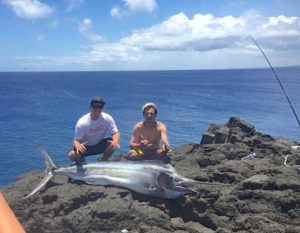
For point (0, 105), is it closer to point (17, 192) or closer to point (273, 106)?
point (273, 106)

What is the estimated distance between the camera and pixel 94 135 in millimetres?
10781

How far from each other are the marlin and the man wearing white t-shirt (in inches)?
30.0

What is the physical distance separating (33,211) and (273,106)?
54.4m

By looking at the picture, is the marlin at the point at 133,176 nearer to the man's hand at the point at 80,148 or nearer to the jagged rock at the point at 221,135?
the man's hand at the point at 80,148

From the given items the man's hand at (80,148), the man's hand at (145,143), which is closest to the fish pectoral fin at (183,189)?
the man's hand at (145,143)

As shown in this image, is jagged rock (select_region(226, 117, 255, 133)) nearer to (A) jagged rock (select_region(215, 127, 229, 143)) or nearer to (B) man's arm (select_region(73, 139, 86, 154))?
(A) jagged rock (select_region(215, 127, 229, 143))

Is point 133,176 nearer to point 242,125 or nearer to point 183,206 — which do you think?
point 183,206

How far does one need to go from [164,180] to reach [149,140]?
2301 mm

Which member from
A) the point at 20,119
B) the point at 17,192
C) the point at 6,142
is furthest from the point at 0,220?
the point at 20,119

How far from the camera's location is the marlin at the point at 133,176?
8.27 meters

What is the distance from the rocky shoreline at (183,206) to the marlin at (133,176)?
144mm

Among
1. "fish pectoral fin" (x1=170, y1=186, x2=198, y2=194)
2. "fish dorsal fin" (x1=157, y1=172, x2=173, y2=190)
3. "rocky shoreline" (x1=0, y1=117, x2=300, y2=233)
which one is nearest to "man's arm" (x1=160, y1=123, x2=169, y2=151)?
"rocky shoreline" (x1=0, y1=117, x2=300, y2=233)

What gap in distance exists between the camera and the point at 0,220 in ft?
4.88

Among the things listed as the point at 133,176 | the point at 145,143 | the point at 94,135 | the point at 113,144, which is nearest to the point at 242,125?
the point at 145,143
